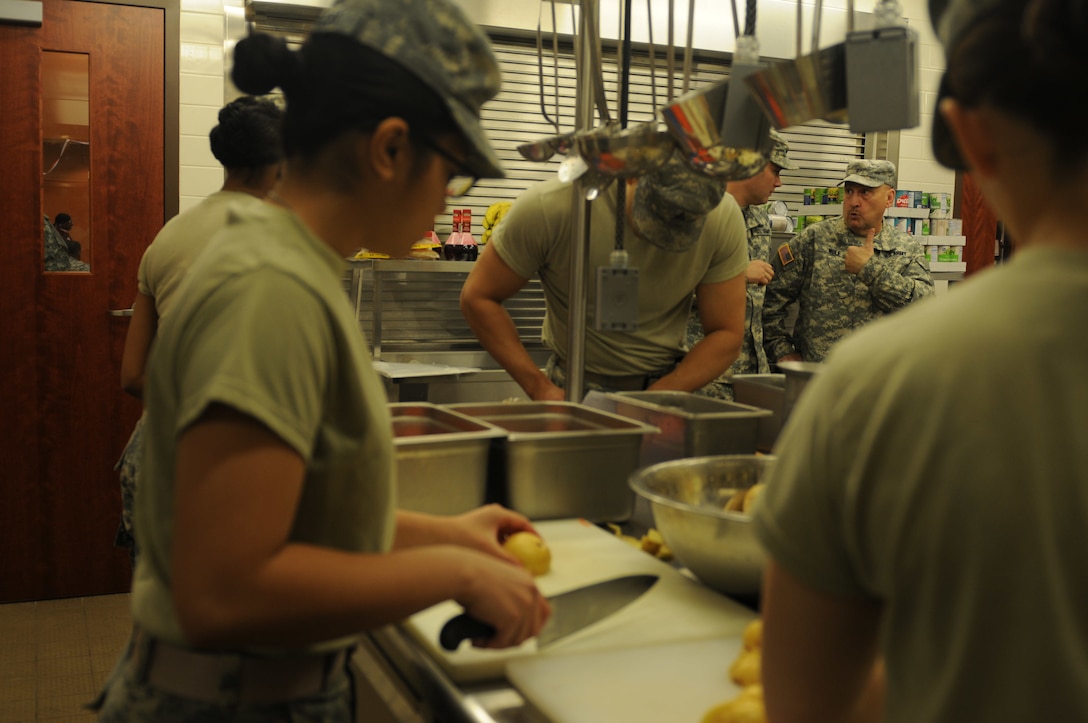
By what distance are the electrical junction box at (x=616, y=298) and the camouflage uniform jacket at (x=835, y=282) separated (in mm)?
2668

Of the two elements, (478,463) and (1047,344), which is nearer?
(1047,344)

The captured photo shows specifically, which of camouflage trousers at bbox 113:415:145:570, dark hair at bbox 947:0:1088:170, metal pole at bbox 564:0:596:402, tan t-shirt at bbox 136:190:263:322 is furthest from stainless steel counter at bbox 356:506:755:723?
tan t-shirt at bbox 136:190:263:322

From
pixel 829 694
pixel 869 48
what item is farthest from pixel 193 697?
pixel 869 48

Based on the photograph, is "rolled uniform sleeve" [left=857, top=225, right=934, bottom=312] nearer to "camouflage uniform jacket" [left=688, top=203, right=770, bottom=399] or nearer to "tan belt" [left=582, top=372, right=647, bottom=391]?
"camouflage uniform jacket" [left=688, top=203, right=770, bottom=399]

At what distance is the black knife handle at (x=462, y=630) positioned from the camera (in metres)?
1.15

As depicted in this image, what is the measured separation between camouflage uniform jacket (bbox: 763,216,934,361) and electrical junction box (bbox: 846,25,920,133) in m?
3.41

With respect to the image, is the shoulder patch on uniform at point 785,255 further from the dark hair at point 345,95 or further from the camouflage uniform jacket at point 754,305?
the dark hair at point 345,95

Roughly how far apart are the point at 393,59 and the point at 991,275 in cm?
61

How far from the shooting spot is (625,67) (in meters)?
2.11

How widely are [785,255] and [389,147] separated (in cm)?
406

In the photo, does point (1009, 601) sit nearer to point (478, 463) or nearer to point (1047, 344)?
point (1047, 344)

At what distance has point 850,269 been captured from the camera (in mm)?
4691

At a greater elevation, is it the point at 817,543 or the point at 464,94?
the point at 464,94

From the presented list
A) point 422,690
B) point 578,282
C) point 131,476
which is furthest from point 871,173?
point 422,690
